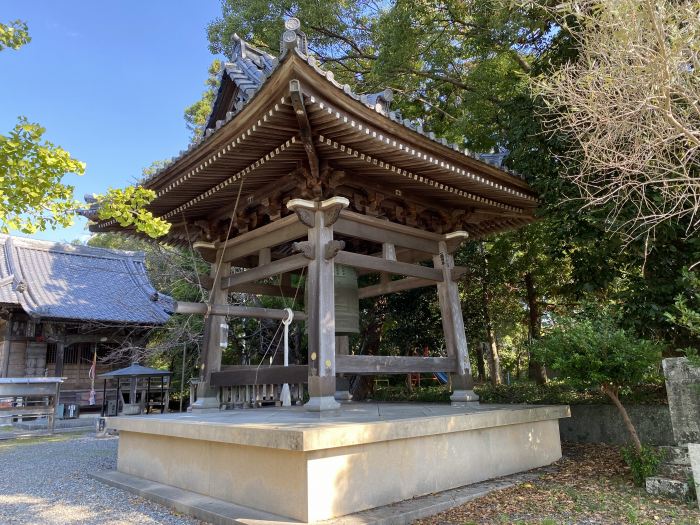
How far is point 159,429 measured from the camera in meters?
5.20

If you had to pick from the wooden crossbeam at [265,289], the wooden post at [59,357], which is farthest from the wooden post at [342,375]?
the wooden post at [59,357]

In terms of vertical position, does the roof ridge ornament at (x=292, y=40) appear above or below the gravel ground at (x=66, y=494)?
above

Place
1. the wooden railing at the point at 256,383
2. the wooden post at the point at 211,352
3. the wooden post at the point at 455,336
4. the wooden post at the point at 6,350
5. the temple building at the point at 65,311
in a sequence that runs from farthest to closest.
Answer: the temple building at the point at 65,311 → the wooden post at the point at 6,350 → the wooden post at the point at 211,352 → the wooden post at the point at 455,336 → the wooden railing at the point at 256,383

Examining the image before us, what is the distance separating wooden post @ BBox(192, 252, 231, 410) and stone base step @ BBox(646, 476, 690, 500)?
529 cm

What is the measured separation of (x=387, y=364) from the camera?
19.0ft

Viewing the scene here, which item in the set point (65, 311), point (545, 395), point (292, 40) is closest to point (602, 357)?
point (545, 395)

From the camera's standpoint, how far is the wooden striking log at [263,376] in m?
5.78

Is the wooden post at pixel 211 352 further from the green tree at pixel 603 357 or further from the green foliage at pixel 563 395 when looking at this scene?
the green foliage at pixel 563 395

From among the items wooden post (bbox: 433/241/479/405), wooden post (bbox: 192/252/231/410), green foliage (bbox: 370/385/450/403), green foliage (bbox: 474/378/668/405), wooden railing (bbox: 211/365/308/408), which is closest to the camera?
wooden railing (bbox: 211/365/308/408)

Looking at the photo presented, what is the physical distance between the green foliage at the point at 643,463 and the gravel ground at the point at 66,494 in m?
4.36

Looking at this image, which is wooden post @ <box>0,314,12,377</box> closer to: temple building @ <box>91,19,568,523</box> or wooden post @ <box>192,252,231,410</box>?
temple building @ <box>91,19,568,523</box>

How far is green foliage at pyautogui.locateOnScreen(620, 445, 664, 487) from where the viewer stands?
479cm

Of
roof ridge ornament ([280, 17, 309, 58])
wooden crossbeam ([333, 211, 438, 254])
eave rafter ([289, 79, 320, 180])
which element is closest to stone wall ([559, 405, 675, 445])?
wooden crossbeam ([333, 211, 438, 254])

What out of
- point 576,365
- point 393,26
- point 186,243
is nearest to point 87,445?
point 186,243
